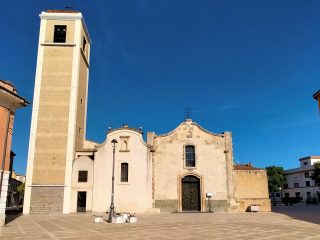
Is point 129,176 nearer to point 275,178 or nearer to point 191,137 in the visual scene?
point 191,137

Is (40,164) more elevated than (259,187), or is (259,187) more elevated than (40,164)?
(40,164)

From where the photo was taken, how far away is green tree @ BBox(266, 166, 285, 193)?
7453 cm

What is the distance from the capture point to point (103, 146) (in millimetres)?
29500

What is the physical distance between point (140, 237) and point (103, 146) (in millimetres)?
18123

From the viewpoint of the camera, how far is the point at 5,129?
52.4 feet

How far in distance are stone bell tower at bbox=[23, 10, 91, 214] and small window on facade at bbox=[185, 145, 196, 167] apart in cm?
1106

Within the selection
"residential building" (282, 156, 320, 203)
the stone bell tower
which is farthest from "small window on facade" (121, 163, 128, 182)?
"residential building" (282, 156, 320, 203)

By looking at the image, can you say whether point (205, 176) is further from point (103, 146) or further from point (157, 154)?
point (103, 146)

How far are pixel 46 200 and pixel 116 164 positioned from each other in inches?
276

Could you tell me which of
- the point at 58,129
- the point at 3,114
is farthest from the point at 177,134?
the point at 3,114

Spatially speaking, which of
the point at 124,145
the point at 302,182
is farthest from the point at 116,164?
the point at 302,182

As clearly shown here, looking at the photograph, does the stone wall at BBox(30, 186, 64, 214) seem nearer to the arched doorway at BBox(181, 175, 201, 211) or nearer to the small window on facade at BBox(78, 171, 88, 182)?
the small window on facade at BBox(78, 171, 88, 182)

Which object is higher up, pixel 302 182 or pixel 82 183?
pixel 302 182

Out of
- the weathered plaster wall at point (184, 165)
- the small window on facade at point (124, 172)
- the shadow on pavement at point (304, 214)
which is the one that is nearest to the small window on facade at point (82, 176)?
the small window on facade at point (124, 172)
